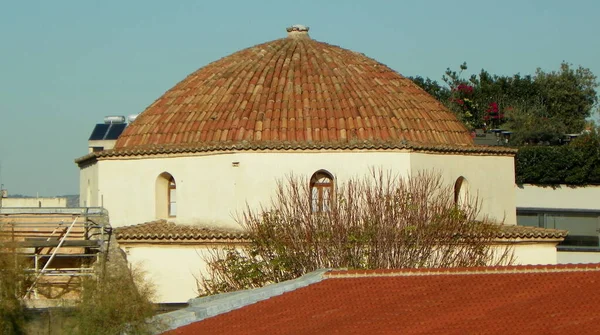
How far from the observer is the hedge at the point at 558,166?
167ft

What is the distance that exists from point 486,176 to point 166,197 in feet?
28.0

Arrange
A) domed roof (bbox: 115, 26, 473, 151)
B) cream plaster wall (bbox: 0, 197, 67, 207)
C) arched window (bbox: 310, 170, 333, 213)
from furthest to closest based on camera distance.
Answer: cream plaster wall (bbox: 0, 197, 67, 207)
domed roof (bbox: 115, 26, 473, 151)
arched window (bbox: 310, 170, 333, 213)

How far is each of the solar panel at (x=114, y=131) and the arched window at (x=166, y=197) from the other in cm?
2102

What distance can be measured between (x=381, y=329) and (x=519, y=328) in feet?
7.64

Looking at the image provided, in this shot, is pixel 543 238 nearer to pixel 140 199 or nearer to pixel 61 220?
pixel 140 199

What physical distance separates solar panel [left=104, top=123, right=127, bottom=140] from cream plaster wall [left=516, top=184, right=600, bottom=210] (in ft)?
56.8

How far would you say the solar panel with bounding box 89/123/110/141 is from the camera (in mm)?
54625

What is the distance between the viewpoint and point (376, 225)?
28703 mm

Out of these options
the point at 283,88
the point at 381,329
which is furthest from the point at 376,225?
the point at 381,329

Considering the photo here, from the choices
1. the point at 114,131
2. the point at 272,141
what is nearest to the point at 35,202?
the point at 114,131

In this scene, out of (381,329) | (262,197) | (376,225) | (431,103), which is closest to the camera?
(381,329)

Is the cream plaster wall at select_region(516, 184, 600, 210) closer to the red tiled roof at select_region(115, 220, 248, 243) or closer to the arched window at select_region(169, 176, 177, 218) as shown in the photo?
the arched window at select_region(169, 176, 177, 218)

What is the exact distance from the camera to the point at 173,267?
31.6 m

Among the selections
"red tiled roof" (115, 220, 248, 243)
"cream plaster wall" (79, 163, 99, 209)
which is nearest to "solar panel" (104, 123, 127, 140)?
"cream plaster wall" (79, 163, 99, 209)
